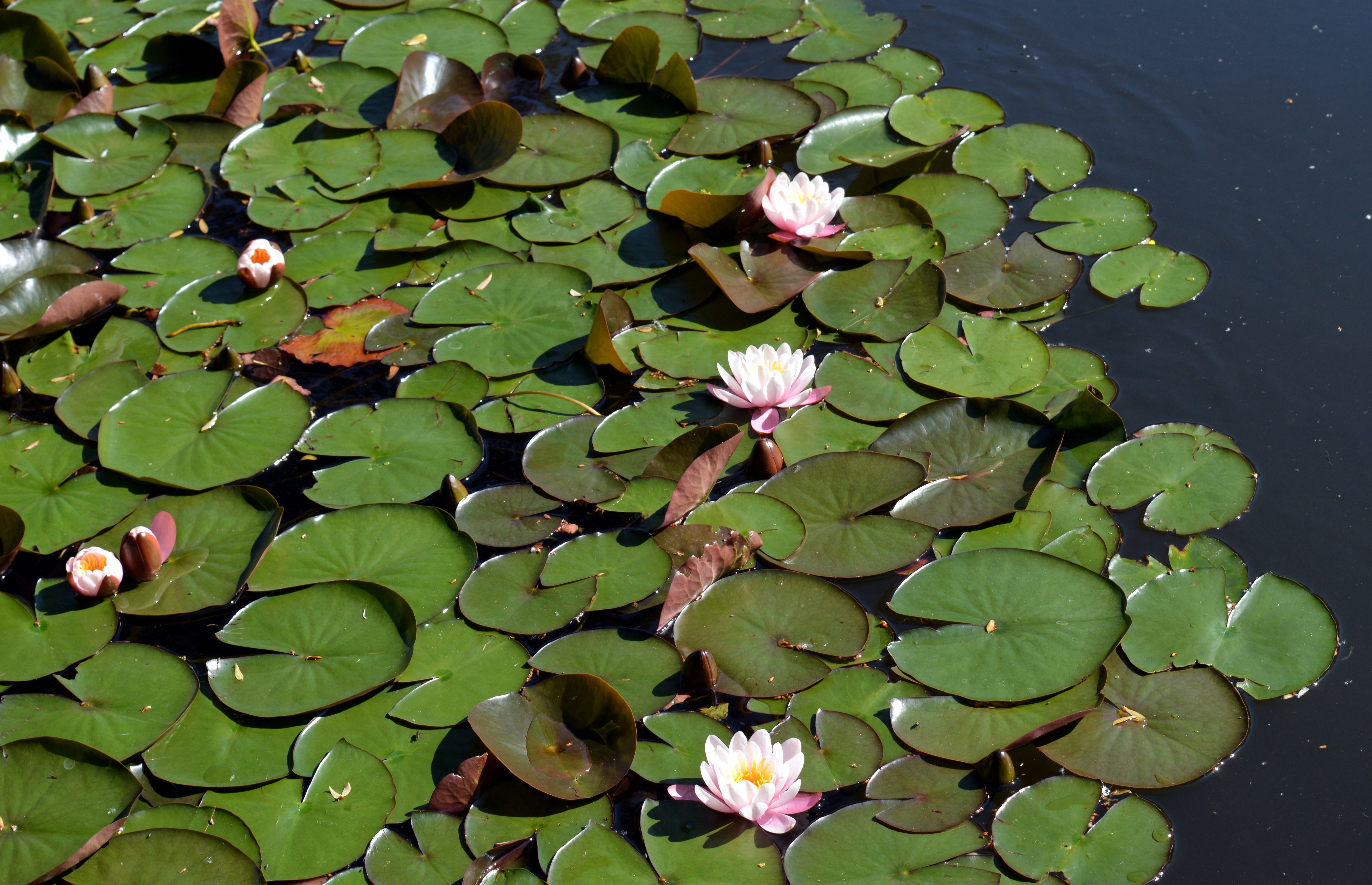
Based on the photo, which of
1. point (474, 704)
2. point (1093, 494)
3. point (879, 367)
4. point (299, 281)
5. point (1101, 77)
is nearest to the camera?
point (474, 704)

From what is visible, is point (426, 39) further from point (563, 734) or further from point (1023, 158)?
point (563, 734)

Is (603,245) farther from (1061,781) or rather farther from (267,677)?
(1061,781)

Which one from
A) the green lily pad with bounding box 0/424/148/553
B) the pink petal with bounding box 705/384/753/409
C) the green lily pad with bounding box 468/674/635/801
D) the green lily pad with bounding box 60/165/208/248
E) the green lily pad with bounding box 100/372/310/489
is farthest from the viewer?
the green lily pad with bounding box 60/165/208/248

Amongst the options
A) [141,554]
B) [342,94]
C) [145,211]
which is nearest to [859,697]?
[141,554]

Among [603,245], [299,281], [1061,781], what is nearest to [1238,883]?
[1061,781]

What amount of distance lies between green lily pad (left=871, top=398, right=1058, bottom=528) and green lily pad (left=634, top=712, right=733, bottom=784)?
3.14 ft

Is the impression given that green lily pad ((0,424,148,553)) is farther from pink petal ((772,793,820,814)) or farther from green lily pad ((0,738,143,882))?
pink petal ((772,793,820,814))

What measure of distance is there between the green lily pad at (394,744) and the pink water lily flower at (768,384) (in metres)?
1.43

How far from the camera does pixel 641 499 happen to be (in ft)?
10.2

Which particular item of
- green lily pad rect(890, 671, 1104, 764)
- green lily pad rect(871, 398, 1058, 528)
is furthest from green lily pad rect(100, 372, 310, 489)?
green lily pad rect(890, 671, 1104, 764)

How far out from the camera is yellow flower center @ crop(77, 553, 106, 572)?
2.85m

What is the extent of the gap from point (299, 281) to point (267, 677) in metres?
1.98

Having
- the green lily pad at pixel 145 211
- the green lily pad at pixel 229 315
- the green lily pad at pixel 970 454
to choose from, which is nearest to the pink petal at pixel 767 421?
the green lily pad at pixel 970 454

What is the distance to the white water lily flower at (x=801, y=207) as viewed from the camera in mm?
3873
